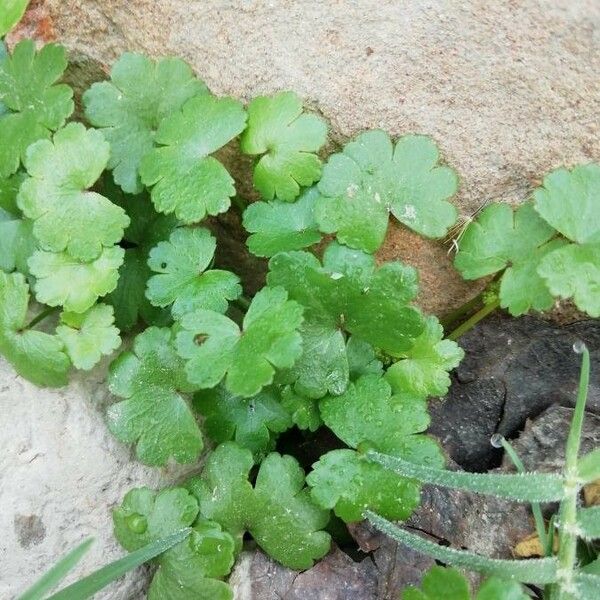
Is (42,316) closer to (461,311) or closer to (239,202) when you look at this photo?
(239,202)

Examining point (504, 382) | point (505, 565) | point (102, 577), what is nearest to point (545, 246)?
point (504, 382)

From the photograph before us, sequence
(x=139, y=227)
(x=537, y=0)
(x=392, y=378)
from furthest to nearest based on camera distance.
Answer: (x=139, y=227)
(x=392, y=378)
(x=537, y=0)

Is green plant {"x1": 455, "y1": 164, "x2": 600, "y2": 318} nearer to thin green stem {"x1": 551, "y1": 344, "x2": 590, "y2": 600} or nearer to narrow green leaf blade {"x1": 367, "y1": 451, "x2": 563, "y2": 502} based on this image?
thin green stem {"x1": 551, "y1": 344, "x2": 590, "y2": 600}

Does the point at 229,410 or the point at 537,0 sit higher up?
the point at 537,0

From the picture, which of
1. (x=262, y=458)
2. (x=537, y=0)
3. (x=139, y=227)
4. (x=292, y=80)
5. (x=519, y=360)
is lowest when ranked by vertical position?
(x=262, y=458)

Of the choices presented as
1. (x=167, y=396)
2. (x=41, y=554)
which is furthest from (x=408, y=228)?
(x=41, y=554)

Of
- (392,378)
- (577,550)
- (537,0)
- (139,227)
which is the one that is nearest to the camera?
(537,0)

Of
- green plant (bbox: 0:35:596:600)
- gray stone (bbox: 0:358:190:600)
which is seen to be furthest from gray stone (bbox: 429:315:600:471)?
gray stone (bbox: 0:358:190:600)

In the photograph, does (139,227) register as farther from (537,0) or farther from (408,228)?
(537,0)

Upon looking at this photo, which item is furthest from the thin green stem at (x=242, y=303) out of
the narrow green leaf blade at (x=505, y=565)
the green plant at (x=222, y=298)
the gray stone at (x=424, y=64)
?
the narrow green leaf blade at (x=505, y=565)
